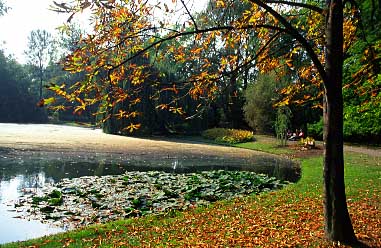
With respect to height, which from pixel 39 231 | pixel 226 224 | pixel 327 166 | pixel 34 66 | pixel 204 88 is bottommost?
pixel 39 231

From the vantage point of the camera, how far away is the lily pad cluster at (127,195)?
28.4 feet

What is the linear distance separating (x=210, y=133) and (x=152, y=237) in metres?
32.1

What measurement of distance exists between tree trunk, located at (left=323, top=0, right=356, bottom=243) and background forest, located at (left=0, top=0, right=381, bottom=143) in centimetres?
88

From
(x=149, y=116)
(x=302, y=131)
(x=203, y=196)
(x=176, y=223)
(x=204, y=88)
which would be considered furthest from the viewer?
(x=149, y=116)

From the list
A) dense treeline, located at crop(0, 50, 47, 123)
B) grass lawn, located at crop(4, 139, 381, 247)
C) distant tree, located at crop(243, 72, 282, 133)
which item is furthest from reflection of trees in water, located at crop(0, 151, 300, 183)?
dense treeline, located at crop(0, 50, 47, 123)

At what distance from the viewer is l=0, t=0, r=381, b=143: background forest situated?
5.20m

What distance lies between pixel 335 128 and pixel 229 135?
101 feet

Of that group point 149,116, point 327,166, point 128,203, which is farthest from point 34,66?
point 327,166

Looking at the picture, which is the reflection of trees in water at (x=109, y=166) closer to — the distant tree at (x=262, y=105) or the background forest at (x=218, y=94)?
the background forest at (x=218, y=94)

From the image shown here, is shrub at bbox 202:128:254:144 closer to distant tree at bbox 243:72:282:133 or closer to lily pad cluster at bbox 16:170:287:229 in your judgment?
distant tree at bbox 243:72:282:133

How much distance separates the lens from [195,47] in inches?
217

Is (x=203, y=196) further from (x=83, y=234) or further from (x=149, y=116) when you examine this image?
(x=149, y=116)

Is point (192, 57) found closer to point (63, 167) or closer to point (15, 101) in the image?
point (63, 167)

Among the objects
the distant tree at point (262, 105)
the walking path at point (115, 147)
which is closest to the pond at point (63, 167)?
the walking path at point (115, 147)
